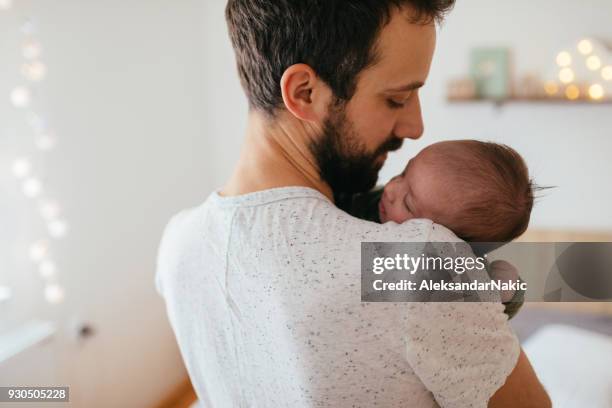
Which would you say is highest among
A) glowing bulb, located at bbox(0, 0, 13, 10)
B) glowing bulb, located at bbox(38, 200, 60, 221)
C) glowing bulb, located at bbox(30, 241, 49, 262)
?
glowing bulb, located at bbox(0, 0, 13, 10)

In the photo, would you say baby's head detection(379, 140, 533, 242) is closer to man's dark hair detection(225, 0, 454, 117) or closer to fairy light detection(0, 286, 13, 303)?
man's dark hair detection(225, 0, 454, 117)

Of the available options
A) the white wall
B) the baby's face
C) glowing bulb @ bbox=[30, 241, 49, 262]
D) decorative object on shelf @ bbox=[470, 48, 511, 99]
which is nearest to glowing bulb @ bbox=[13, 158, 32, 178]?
glowing bulb @ bbox=[30, 241, 49, 262]

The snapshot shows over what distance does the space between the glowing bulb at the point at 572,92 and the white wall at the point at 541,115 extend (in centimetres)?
5

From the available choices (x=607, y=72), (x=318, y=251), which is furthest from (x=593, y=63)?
(x=318, y=251)

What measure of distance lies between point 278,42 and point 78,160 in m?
1.38

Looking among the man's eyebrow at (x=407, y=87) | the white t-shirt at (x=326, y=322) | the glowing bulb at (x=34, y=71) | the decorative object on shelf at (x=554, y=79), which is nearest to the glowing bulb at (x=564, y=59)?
the decorative object on shelf at (x=554, y=79)

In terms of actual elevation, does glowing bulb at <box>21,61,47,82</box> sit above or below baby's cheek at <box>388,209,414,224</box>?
above

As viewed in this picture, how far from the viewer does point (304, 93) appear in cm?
70

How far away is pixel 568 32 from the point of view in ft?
6.59

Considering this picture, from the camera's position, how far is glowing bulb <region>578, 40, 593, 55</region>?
76.6 inches

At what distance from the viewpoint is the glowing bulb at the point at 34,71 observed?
1.63 metres

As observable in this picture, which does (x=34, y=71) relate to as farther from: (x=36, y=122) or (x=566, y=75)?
(x=566, y=75)

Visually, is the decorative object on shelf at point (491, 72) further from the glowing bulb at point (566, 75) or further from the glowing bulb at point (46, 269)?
the glowing bulb at point (46, 269)

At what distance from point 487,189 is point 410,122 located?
0.14 m
